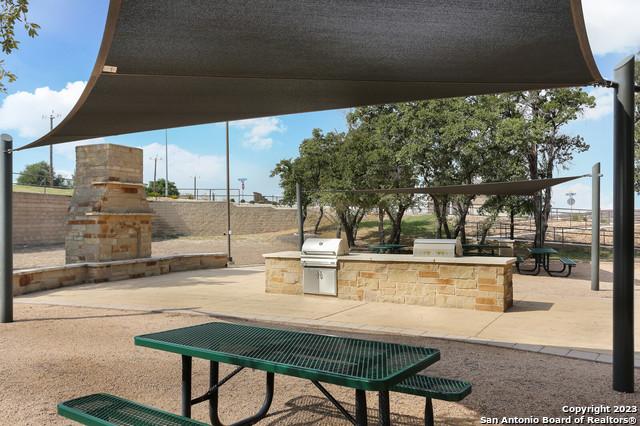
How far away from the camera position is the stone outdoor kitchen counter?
22.1ft

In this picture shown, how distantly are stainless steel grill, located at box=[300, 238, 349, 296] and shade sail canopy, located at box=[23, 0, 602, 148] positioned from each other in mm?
4206

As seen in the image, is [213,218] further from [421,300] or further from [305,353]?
[305,353]

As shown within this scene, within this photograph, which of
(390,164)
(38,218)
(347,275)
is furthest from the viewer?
(38,218)

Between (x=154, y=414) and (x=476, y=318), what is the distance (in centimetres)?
479

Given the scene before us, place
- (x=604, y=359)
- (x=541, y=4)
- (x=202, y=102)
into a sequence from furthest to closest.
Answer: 1. (x=604, y=359)
2. (x=202, y=102)
3. (x=541, y=4)

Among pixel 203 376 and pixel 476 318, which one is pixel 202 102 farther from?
pixel 476 318

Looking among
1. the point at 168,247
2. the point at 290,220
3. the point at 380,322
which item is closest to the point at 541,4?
the point at 380,322

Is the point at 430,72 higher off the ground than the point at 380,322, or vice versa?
the point at 430,72

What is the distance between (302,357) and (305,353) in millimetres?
93

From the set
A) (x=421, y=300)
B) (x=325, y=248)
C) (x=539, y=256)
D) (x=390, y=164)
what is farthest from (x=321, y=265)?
(x=390, y=164)

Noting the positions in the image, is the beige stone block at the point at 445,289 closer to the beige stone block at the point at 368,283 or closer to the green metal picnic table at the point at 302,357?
the beige stone block at the point at 368,283

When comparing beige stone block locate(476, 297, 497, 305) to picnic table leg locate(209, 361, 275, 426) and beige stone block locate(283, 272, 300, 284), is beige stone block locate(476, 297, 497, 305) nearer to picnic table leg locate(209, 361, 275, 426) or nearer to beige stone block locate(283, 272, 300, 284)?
beige stone block locate(283, 272, 300, 284)

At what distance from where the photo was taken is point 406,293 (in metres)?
7.32

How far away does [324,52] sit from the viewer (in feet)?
9.38
